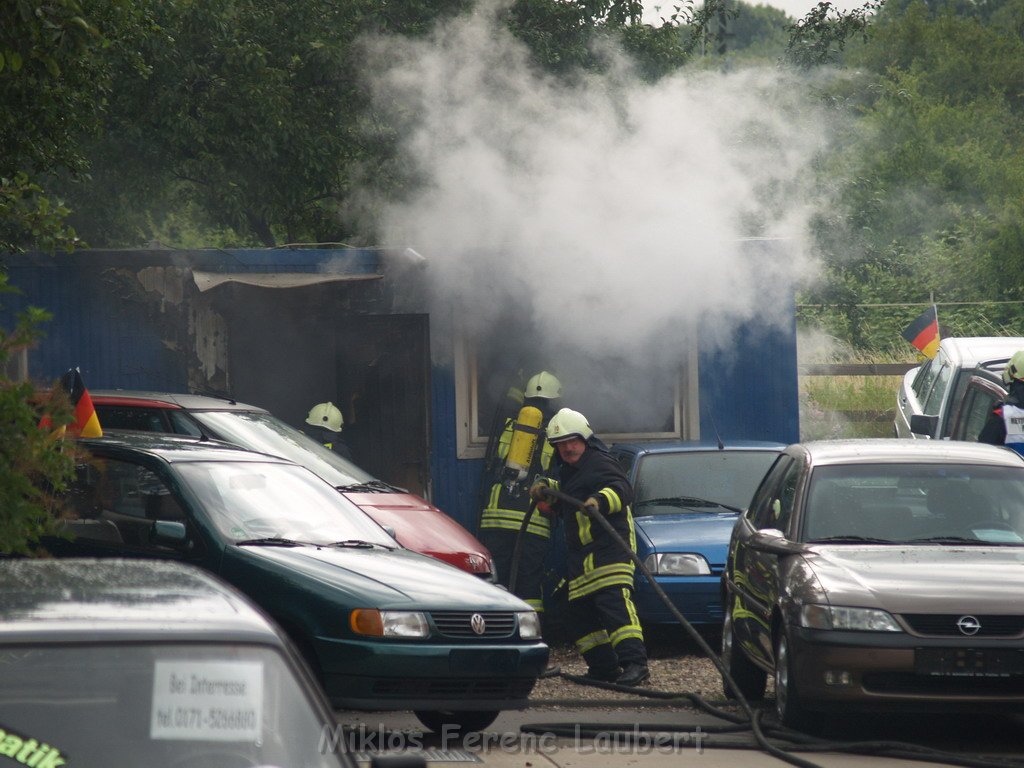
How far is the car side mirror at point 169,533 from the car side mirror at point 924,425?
8.00 meters

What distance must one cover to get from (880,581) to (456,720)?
213 centimetres

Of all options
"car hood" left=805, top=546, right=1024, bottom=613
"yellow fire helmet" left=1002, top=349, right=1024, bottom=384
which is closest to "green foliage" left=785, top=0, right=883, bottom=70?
"yellow fire helmet" left=1002, top=349, right=1024, bottom=384

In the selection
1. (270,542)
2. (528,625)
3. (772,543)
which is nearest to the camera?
(528,625)

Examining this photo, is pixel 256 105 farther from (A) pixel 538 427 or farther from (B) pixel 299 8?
(A) pixel 538 427

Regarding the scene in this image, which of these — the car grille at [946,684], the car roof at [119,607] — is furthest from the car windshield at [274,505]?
the car roof at [119,607]

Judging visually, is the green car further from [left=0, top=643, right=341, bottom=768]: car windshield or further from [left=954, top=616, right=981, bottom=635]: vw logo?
[left=0, top=643, right=341, bottom=768]: car windshield

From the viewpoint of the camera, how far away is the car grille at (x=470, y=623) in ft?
22.0

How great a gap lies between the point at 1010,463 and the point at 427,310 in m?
5.92

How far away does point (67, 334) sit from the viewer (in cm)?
1220

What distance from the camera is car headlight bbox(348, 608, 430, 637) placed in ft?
21.5

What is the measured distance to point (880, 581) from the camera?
695cm

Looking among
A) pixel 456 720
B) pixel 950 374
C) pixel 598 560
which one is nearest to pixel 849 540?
pixel 598 560

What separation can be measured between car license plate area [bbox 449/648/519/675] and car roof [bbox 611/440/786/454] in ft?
16.9

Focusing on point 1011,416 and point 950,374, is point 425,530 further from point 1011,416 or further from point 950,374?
point 950,374
